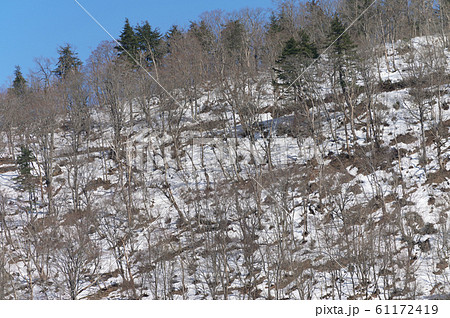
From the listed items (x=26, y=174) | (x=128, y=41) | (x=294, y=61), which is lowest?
(x=26, y=174)

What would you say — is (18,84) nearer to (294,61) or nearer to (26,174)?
(26,174)

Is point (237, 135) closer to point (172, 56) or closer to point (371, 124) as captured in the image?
point (371, 124)

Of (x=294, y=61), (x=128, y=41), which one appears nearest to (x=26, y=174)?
(x=128, y=41)

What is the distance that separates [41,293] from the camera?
23.7 m

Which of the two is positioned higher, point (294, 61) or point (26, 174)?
point (294, 61)

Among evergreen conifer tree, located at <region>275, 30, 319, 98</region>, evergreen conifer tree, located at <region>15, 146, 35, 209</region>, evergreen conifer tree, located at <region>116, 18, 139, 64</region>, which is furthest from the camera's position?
evergreen conifer tree, located at <region>116, 18, 139, 64</region>

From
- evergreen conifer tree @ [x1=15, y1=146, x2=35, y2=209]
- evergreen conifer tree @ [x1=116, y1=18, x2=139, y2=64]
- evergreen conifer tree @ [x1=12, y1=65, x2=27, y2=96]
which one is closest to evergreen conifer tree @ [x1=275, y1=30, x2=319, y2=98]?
evergreen conifer tree @ [x1=116, y1=18, x2=139, y2=64]

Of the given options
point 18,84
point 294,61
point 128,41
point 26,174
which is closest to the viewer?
point 26,174

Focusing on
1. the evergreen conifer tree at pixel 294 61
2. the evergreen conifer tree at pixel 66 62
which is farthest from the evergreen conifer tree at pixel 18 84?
the evergreen conifer tree at pixel 294 61

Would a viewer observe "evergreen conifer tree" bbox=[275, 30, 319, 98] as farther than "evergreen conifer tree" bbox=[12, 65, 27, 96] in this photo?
No

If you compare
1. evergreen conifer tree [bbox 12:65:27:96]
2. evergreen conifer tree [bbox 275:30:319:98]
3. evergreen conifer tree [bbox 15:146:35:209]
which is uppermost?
evergreen conifer tree [bbox 12:65:27:96]

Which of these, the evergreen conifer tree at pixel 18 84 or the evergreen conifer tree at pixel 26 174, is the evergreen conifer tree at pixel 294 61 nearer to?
the evergreen conifer tree at pixel 26 174

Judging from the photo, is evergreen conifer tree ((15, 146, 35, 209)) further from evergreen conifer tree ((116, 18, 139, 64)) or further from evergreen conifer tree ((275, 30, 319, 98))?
evergreen conifer tree ((275, 30, 319, 98))

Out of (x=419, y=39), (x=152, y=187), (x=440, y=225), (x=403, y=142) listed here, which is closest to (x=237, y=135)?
(x=152, y=187)
